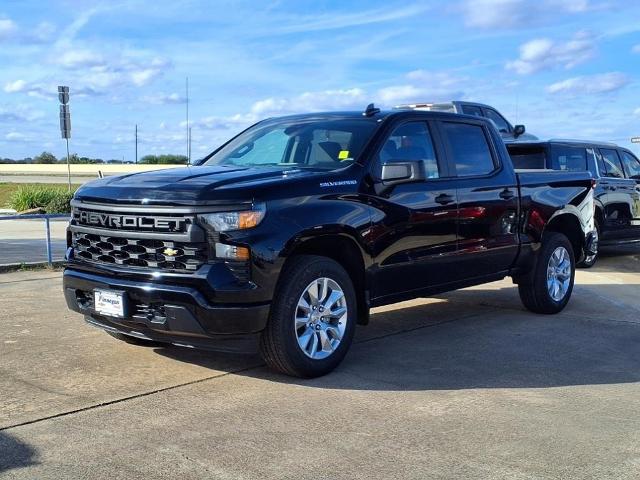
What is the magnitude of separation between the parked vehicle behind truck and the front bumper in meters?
7.77

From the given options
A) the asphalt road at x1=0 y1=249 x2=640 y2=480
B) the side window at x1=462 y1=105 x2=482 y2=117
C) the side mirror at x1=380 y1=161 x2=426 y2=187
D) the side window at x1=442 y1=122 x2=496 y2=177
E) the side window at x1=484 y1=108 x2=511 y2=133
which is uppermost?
the side window at x1=462 y1=105 x2=482 y2=117

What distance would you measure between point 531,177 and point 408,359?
2.76m

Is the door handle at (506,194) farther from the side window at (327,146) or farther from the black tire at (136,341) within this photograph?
the black tire at (136,341)

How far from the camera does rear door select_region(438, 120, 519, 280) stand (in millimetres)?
6656

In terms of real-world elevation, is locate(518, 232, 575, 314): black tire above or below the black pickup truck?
below

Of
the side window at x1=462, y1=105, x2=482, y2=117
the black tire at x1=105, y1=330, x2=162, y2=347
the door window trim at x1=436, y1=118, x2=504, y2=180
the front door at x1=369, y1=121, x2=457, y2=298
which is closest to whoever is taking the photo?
the front door at x1=369, y1=121, x2=457, y2=298

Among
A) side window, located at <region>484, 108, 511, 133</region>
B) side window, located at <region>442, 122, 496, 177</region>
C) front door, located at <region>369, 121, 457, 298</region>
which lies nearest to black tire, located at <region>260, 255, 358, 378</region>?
front door, located at <region>369, 121, 457, 298</region>

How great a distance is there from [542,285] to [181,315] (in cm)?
437

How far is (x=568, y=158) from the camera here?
38.2 feet

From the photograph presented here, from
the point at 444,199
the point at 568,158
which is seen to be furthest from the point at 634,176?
the point at 444,199

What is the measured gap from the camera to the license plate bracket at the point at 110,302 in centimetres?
500

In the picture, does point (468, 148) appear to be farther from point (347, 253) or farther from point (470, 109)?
point (470, 109)

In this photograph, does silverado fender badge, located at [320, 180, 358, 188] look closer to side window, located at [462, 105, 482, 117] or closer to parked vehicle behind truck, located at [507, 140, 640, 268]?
parked vehicle behind truck, located at [507, 140, 640, 268]

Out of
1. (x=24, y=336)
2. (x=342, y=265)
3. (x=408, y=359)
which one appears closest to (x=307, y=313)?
(x=342, y=265)
